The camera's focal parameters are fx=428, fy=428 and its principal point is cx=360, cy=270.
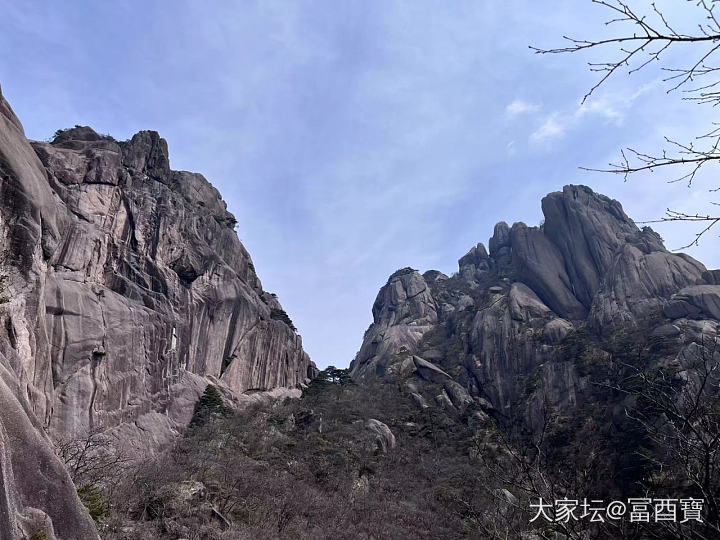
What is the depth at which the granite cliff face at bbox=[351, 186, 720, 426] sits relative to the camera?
43562 millimetres

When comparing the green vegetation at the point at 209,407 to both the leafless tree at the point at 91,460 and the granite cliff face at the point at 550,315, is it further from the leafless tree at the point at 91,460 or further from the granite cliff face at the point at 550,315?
the granite cliff face at the point at 550,315

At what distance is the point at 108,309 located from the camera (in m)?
25.4

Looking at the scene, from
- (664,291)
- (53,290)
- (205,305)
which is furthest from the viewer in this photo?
(664,291)

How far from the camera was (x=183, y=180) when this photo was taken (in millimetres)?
44062

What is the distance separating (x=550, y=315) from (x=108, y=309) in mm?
47761

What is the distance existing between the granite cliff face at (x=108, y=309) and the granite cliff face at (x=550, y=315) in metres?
21.1

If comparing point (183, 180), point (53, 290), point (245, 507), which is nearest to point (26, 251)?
point (53, 290)

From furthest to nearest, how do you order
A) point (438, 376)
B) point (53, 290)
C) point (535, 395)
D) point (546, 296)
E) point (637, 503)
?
point (546, 296) < point (438, 376) < point (535, 395) < point (53, 290) < point (637, 503)

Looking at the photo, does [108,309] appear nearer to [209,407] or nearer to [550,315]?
[209,407]

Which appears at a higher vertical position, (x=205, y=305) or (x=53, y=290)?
(x=205, y=305)

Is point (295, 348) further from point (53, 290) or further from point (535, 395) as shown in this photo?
point (53, 290)

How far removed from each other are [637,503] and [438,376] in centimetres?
4925

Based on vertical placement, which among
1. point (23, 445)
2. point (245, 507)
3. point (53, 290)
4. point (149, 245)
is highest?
point (149, 245)

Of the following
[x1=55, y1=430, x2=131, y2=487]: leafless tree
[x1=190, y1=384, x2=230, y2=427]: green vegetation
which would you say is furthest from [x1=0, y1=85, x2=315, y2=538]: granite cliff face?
[x1=55, y1=430, x2=131, y2=487]: leafless tree
